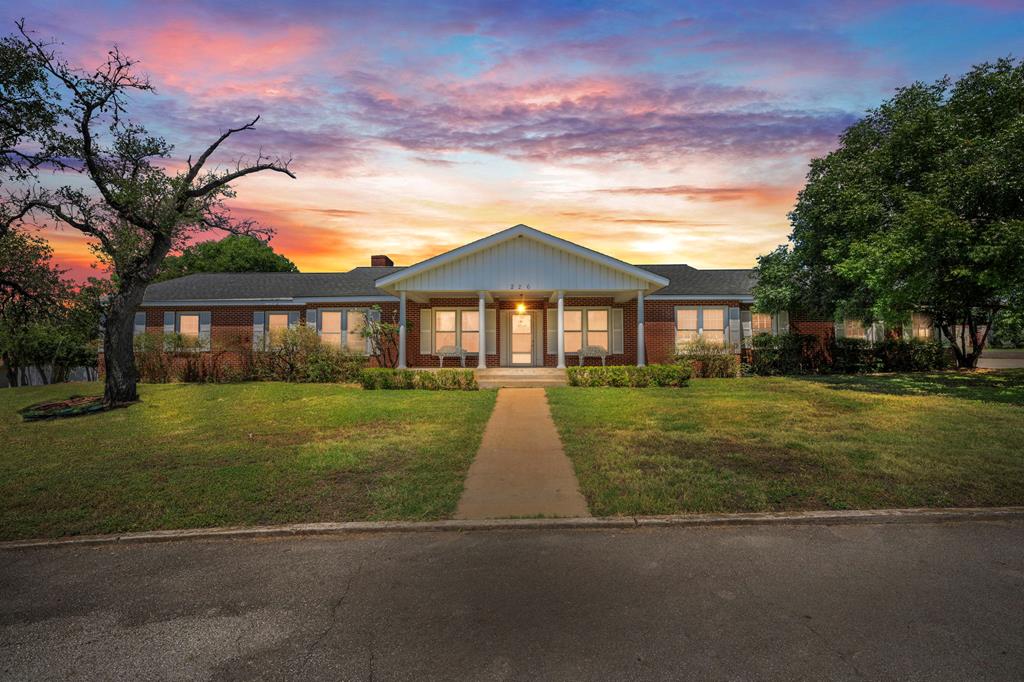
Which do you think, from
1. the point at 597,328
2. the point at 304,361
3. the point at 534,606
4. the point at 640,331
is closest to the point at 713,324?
the point at 640,331

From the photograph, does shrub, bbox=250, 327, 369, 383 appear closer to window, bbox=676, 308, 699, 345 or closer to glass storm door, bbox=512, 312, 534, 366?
glass storm door, bbox=512, 312, 534, 366

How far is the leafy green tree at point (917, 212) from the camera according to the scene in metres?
13.6

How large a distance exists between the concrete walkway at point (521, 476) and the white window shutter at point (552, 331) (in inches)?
443

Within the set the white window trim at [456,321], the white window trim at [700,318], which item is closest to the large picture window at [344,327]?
the white window trim at [456,321]

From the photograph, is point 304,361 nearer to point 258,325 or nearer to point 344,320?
point 344,320

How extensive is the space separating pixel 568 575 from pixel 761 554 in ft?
5.57

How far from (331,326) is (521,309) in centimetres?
781

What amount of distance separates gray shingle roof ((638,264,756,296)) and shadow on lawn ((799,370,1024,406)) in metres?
4.64

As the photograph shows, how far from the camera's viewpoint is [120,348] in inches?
608

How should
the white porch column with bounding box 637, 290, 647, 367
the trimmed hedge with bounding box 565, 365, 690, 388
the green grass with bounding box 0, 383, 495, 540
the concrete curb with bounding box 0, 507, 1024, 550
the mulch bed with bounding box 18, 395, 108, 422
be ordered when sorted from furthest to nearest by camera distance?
the white porch column with bounding box 637, 290, 647, 367
the trimmed hedge with bounding box 565, 365, 690, 388
the mulch bed with bounding box 18, 395, 108, 422
the green grass with bounding box 0, 383, 495, 540
the concrete curb with bounding box 0, 507, 1024, 550

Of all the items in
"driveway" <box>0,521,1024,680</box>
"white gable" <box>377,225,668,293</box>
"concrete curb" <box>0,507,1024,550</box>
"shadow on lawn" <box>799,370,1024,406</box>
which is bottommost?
"driveway" <box>0,521,1024,680</box>

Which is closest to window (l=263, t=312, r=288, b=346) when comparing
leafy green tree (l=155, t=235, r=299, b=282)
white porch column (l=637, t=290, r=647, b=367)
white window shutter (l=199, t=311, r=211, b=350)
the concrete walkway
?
white window shutter (l=199, t=311, r=211, b=350)

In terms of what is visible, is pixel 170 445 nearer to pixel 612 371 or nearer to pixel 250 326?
pixel 612 371

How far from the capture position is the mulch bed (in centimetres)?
1262
